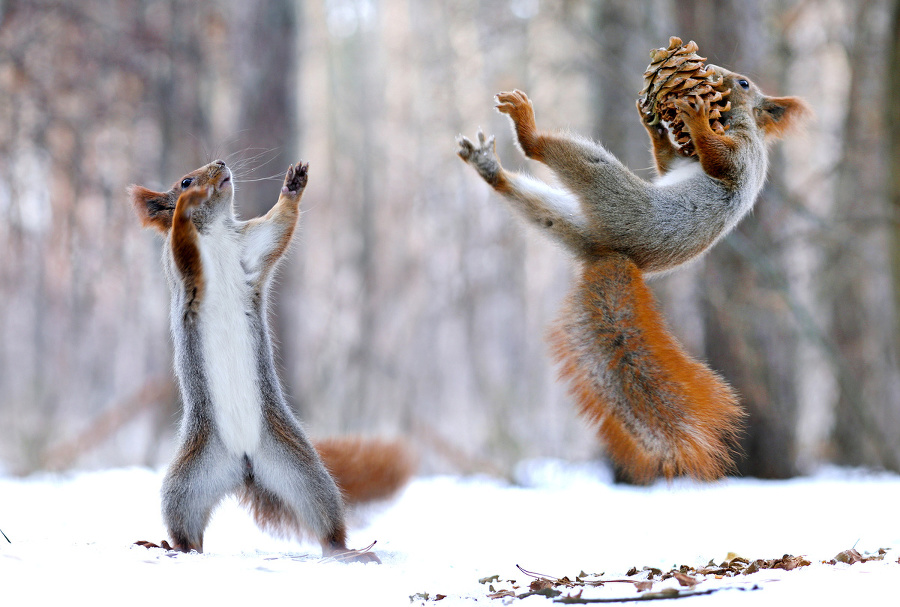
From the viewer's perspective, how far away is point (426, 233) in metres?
17.1

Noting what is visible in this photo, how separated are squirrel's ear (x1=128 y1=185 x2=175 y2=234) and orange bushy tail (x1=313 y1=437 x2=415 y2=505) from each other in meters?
1.37

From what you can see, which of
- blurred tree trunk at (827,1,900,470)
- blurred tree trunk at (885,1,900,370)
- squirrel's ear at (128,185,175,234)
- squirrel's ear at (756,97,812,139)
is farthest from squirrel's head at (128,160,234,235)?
blurred tree trunk at (827,1,900,470)

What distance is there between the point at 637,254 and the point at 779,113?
143 centimetres

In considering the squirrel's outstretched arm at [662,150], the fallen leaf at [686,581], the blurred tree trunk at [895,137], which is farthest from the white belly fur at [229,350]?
the blurred tree trunk at [895,137]

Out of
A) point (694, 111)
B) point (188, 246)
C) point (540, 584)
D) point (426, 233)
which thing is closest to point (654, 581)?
point (540, 584)

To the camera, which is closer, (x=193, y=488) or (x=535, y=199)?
(x=193, y=488)

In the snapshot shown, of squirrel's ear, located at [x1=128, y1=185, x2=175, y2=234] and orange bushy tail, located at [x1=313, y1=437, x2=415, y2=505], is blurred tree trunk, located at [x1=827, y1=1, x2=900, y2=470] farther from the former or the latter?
squirrel's ear, located at [x1=128, y1=185, x2=175, y2=234]

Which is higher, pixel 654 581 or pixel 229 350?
pixel 229 350

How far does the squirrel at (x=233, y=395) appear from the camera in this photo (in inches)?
143

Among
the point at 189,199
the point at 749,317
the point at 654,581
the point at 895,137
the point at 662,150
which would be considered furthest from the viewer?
the point at 749,317

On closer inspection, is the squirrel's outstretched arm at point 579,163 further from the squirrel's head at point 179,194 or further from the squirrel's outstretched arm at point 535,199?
the squirrel's head at point 179,194

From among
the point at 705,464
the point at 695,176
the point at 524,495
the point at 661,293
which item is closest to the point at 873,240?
the point at 661,293

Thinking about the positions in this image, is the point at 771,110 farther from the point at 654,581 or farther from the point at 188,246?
the point at 188,246

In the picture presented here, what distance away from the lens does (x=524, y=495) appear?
20.4 feet
